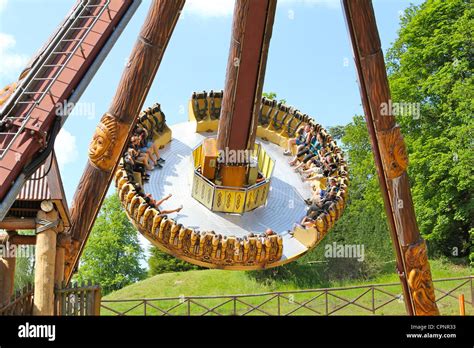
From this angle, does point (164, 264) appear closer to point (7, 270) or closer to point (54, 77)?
point (7, 270)

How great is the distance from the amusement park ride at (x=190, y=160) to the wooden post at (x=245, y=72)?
2cm

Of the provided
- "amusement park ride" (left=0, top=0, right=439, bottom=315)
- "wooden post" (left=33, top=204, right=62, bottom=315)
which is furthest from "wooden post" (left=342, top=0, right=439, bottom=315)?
"wooden post" (left=33, top=204, right=62, bottom=315)

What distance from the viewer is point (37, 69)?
10.9 meters

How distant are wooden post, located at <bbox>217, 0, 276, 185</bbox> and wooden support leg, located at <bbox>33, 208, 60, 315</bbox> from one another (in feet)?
18.2

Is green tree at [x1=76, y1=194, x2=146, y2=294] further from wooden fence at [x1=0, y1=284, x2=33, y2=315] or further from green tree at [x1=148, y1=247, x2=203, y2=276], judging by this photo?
wooden fence at [x1=0, y1=284, x2=33, y2=315]

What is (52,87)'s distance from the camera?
34.7 ft

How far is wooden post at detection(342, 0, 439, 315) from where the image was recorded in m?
14.2

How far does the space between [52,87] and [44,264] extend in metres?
2.50

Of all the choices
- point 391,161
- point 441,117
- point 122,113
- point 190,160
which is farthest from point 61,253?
point 441,117

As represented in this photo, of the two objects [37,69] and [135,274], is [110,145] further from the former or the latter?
[135,274]
